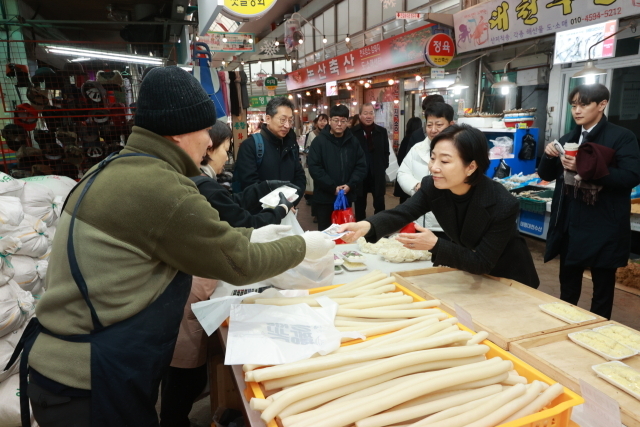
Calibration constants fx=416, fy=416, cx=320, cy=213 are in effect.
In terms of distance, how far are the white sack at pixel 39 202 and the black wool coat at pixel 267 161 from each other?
1585 mm

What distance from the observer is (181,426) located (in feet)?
7.38

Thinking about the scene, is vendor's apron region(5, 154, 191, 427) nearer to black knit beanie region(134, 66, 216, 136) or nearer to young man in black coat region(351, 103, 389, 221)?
black knit beanie region(134, 66, 216, 136)

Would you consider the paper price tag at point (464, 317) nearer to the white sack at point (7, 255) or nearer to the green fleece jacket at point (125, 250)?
the green fleece jacket at point (125, 250)

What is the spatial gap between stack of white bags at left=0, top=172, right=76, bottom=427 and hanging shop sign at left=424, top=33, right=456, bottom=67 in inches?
255

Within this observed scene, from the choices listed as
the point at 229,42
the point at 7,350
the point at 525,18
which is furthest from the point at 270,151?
the point at 229,42

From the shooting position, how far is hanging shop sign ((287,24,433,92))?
8.72 meters

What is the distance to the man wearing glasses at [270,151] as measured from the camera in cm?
376

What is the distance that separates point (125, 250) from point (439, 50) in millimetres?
7690

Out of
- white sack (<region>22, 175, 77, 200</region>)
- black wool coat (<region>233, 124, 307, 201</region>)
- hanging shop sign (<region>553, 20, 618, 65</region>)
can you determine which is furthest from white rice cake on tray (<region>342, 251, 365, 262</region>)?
hanging shop sign (<region>553, 20, 618, 65</region>)

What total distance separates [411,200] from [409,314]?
93 cm

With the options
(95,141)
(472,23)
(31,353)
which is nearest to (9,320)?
(31,353)

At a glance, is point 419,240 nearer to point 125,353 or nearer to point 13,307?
point 125,353

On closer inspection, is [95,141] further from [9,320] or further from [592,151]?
[592,151]

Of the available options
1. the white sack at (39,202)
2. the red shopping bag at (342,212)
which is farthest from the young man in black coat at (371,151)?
the white sack at (39,202)
